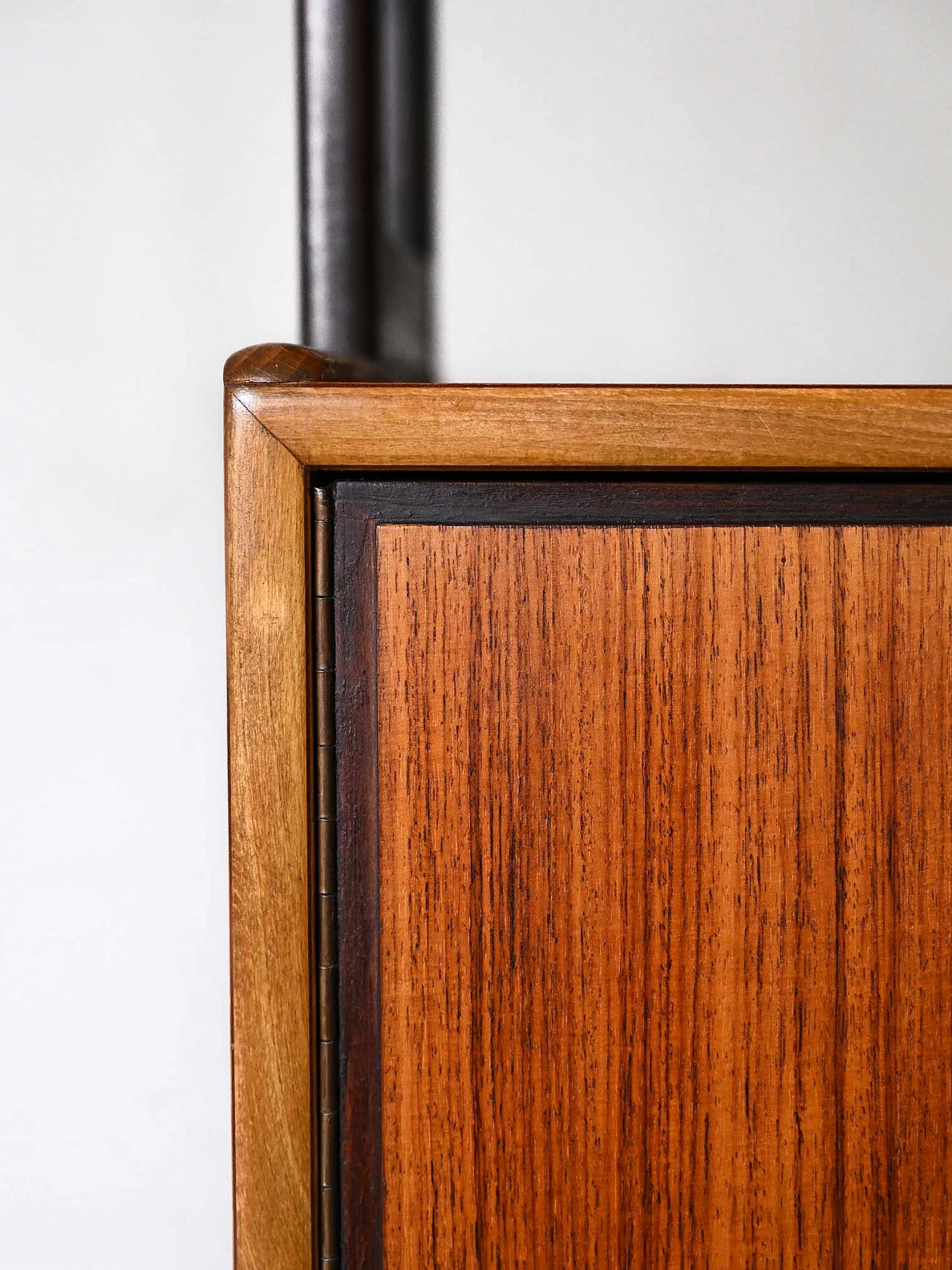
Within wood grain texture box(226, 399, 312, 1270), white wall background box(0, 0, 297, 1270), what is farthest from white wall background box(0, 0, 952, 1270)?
wood grain texture box(226, 399, 312, 1270)

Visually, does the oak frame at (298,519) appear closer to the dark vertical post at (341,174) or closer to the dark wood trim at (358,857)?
the dark wood trim at (358,857)

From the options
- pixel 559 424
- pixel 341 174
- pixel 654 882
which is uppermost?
pixel 341 174

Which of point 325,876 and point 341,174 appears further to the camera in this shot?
point 341,174

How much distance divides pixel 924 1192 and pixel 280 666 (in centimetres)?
41

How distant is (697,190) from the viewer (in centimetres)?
72

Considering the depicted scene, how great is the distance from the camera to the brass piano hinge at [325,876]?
37 centimetres

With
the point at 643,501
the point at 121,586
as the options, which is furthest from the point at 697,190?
the point at 121,586

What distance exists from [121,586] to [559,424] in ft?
1.59

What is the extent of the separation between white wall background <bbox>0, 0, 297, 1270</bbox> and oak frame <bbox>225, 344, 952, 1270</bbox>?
340 mm

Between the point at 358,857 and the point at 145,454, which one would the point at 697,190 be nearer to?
the point at 145,454

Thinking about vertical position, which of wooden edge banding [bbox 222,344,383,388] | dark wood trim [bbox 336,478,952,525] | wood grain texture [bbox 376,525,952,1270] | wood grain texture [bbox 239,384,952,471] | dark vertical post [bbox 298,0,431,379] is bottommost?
wood grain texture [bbox 376,525,952,1270]

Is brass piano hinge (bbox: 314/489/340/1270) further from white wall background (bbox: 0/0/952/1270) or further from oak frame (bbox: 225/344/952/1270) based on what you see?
white wall background (bbox: 0/0/952/1270)

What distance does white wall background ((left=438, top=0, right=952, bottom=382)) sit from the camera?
71 centimetres

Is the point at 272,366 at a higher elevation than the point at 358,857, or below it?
higher
